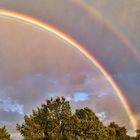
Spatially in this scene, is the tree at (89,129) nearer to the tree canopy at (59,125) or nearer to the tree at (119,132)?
the tree canopy at (59,125)

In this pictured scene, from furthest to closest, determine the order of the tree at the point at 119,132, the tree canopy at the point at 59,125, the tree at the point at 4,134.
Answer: the tree at the point at 119,132, the tree at the point at 4,134, the tree canopy at the point at 59,125

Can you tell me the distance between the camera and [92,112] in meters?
86.6

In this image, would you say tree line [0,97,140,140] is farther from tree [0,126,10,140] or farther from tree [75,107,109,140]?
tree [0,126,10,140]

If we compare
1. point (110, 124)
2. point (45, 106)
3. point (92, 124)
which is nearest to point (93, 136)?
point (92, 124)

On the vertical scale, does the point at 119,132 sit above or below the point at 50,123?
above

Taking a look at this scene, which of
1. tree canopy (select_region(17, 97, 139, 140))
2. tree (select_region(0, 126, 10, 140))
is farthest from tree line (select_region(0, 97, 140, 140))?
tree (select_region(0, 126, 10, 140))

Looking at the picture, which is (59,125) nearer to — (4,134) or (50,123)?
(50,123)

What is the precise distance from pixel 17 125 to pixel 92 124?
18.8 m

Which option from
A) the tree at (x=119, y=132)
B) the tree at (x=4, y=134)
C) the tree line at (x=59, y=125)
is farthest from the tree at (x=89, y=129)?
the tree at (x=119, y=132)

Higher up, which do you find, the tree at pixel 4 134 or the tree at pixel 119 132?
the tree at pixel 119 132

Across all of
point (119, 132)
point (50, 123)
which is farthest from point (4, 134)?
point (119, 132)

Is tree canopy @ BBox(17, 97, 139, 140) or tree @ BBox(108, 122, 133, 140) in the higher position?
tree @ BBox(108, 122, 133, 140)

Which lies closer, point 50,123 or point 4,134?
point 50,123

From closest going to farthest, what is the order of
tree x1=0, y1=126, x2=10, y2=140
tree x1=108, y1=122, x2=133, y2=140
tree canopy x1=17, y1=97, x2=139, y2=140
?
tree canopy x1=17, y1=97, x2=139, y2=140, tree x1=0, y1=126, x2=10, y2=140, tree x1=108, y1=122, x2=133, y2=140
